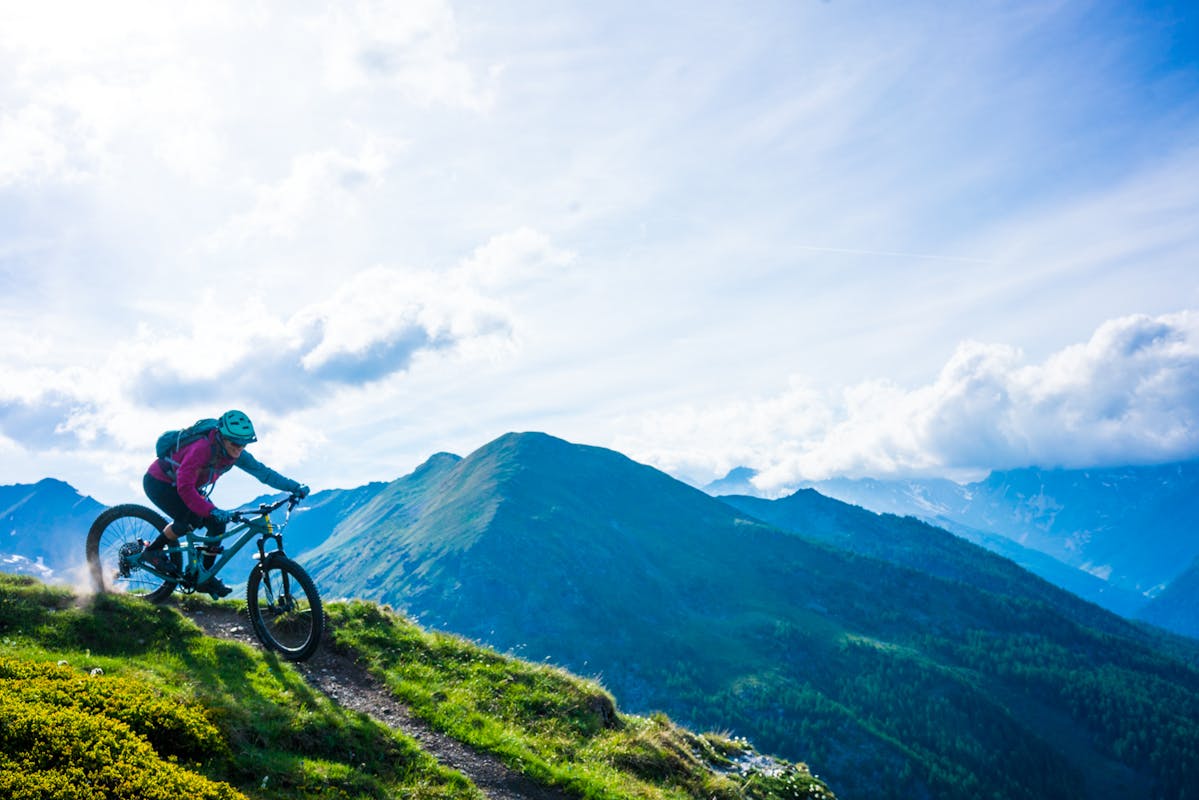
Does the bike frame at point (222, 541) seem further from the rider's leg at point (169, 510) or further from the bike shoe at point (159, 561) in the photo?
the rider's leg at point (169, 510)

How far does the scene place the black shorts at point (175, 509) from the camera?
14.9 m

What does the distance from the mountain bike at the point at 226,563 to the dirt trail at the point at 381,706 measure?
0.80m

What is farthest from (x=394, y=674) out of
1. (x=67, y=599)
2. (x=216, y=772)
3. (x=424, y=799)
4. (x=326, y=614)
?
(x=67, y=599)

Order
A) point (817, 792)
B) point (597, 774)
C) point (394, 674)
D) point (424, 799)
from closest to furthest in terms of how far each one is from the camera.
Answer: point (424, 799) → point (597, 774) → point (394, 674) → point (817, 792)

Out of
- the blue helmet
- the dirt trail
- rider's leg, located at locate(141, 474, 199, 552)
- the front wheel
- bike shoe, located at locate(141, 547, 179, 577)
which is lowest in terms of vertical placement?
the dirt trail

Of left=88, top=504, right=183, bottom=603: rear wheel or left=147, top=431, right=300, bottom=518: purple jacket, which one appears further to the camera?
left=88, top=504, right=183, bottom=603: rear wheel

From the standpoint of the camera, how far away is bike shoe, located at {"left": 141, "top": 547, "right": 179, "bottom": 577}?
49.8 feet

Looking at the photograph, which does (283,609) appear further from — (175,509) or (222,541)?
(175,509)

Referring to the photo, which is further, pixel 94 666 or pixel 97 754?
pixel 94 666

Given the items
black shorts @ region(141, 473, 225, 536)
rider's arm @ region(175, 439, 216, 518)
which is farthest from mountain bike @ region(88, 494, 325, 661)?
rider's arm @ region(175, 439, 216, 518)

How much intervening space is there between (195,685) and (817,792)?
15463 millimetres

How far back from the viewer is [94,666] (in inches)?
444

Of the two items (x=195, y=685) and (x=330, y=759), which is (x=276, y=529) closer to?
(x=195, y=685)

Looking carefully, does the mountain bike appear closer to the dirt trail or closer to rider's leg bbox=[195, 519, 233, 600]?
rider's leg bbox=[195, 519, 233, 600]
